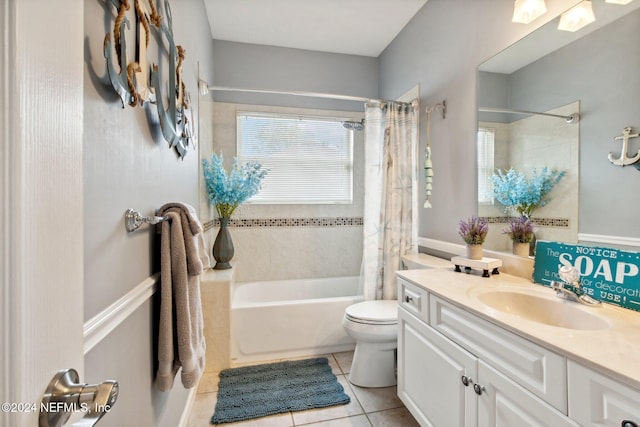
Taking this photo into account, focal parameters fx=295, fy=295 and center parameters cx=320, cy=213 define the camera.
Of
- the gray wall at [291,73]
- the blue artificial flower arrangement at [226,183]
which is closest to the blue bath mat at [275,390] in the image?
the blue artificial flower arrangement at [226,183]

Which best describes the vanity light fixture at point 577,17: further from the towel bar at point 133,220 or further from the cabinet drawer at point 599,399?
the towel bar at point 133,220

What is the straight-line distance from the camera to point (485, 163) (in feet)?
5.76

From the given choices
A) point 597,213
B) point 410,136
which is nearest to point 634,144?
point 597,213

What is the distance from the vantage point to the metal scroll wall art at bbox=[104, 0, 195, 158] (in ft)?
2.47

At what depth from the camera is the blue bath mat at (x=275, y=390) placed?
173 centimetres

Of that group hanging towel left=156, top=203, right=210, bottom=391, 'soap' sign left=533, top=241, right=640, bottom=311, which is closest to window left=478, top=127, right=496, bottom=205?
'soap' sign left=533, top=241, right=640, bottom=311

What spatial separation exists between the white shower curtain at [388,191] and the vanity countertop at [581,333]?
0.97 meters

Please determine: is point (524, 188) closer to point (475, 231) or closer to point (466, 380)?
point (475, 231)

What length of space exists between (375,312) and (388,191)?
3.08 ft

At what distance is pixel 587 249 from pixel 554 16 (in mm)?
1073

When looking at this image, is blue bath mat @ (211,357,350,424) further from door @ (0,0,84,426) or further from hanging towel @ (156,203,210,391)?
door @ (0,0,84,426)

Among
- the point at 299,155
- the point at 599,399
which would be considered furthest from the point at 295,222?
the point at 599,399

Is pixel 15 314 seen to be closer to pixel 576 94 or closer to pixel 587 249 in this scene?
pixel 587 249

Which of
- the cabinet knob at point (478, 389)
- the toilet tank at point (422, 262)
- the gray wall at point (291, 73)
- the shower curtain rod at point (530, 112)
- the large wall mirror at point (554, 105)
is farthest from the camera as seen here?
the gray wall at point (291, 73)
